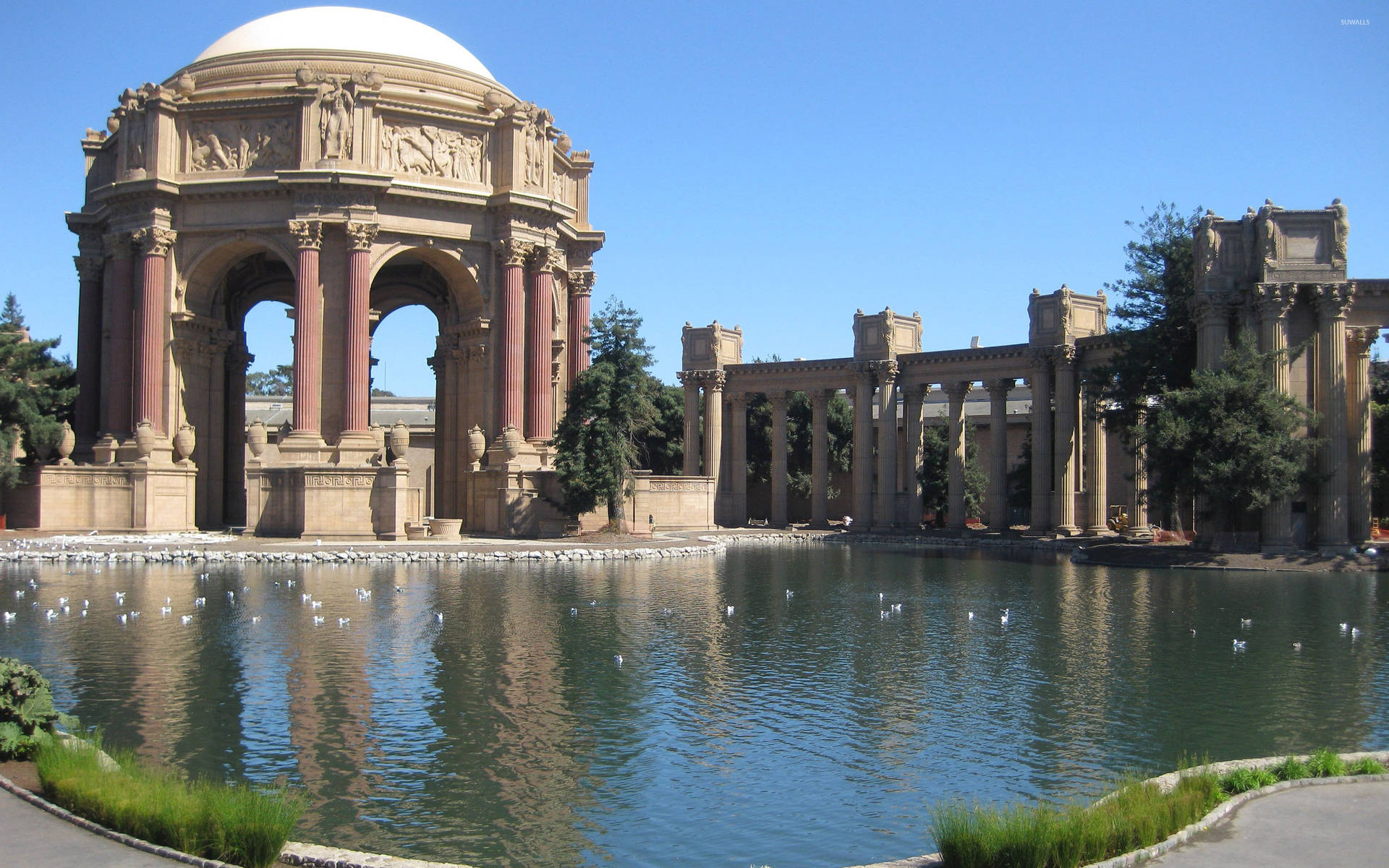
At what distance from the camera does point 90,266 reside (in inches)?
2046

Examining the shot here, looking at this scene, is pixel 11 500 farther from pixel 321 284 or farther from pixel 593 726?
pixel 593 726

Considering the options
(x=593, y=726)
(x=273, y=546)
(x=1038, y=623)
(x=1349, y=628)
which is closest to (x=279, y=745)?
(x=593, y=726)

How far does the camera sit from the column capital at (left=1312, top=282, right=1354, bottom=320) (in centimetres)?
3972

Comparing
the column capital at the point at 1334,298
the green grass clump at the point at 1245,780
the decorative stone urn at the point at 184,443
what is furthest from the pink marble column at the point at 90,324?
the green grass clump at the point at 1245,780

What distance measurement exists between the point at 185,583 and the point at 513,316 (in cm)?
2352

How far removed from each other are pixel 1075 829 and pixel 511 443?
4076 cm

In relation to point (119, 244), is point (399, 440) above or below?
below

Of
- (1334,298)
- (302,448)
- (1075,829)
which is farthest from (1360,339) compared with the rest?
(1075,829)

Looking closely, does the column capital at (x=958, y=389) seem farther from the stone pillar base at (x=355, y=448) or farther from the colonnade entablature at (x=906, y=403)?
the stone pillar base at (x=355, y=448)

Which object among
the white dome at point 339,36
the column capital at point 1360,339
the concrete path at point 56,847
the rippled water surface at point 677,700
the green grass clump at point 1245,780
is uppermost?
the white dome at point 339,36

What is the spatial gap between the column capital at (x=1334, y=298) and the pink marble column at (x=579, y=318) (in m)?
31.8

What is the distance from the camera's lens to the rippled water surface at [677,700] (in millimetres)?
11148

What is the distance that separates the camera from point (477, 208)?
50.2 metres

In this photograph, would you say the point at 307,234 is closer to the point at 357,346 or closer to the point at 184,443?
the point at 357,346
